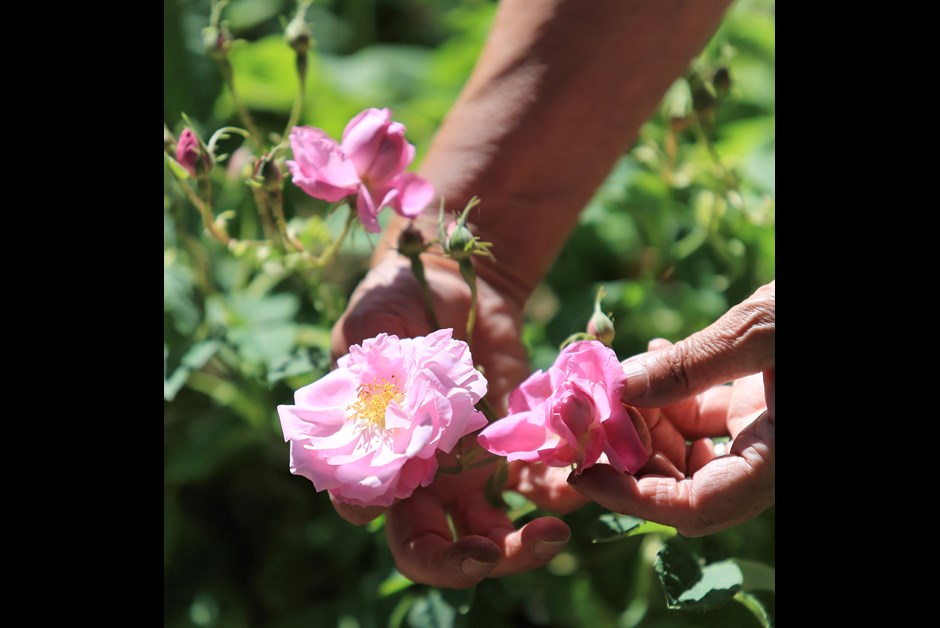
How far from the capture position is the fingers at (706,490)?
2.47 ft

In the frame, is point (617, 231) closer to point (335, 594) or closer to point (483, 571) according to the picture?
point (335, 594)

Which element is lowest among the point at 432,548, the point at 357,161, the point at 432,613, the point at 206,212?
the point at 432,613

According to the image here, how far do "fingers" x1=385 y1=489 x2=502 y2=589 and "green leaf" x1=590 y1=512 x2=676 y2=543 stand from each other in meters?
0.10

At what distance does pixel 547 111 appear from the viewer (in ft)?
3.67

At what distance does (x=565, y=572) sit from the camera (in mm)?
1319

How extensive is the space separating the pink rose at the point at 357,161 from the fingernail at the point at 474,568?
0.32 metres

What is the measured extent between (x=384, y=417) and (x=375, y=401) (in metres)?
0.02

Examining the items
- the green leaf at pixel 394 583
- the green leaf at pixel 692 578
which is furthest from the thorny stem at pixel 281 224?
the green leaf at pixel 692 578

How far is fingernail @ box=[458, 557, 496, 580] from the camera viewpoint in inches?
31.8

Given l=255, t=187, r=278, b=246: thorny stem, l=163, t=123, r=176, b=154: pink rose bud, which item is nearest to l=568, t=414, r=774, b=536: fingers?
l=255, t=187, r=278, b=246: thorny stem

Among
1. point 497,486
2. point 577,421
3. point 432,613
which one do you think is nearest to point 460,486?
point 497,486

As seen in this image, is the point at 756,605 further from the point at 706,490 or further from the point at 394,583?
the point at 394,583

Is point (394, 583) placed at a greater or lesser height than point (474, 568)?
lesser

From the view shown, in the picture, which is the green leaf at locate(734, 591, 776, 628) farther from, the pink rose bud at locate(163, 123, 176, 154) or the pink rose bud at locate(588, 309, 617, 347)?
the pink rose bud at locate(163, 123, 176, 154)
